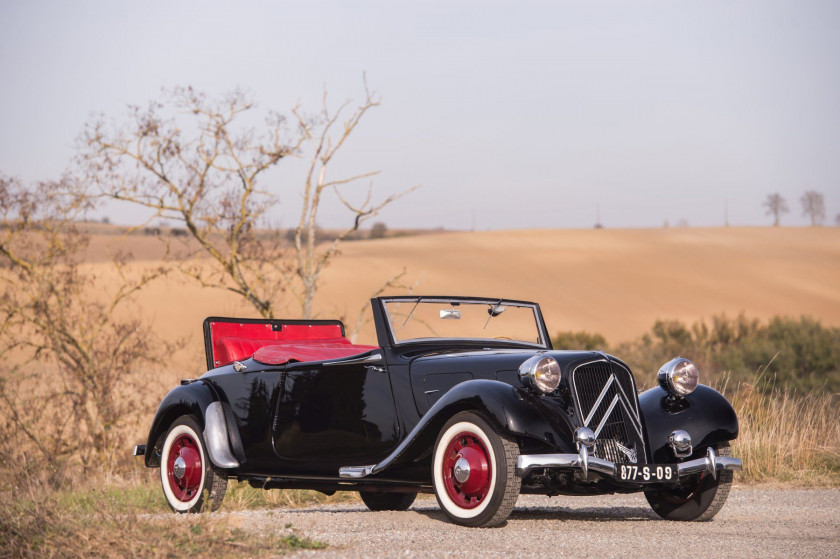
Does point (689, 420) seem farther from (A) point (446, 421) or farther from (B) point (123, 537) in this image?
(B) point (123, 537)

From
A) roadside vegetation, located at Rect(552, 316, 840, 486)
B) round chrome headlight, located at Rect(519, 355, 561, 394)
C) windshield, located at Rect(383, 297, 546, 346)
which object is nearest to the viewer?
round chrome headlight, located at Rect(519, 355, 561, 394)

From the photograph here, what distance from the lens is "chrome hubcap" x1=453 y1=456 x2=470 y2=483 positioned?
6.38 m

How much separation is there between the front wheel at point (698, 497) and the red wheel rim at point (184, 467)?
3600mm

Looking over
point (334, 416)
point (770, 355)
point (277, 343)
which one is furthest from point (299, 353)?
point (770, 355)

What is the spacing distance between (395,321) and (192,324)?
36037 millimetres

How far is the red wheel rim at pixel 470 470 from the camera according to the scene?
6.35 meters

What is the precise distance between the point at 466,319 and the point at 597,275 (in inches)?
2069

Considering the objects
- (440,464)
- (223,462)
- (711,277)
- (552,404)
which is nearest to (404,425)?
(440,464)

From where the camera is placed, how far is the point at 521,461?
6066 millimetres

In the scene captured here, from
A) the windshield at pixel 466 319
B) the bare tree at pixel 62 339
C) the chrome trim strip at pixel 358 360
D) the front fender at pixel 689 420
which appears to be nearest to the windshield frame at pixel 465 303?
the windshield at pixel 466 319

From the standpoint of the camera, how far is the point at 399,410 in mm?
7035

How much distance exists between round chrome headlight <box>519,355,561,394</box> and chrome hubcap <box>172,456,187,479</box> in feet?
11.0

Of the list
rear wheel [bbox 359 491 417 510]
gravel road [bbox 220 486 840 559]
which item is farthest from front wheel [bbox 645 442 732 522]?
rear wheel [bbox 359 491 417 510]

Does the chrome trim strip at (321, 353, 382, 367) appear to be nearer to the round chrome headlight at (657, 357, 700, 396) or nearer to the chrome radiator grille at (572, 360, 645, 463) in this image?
the chrome radiator grille at (572, 360, 645, 463)
